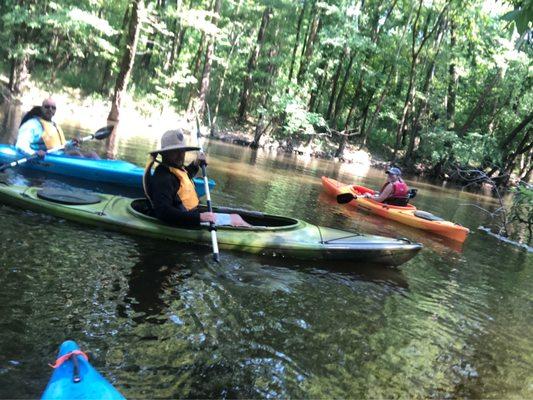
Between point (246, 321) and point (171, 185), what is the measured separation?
190 centimetres

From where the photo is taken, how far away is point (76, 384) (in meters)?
2.04

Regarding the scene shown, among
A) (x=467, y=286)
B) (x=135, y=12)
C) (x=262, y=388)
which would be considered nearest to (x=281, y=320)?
(x=262, y=388)

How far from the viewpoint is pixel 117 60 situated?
23.3m

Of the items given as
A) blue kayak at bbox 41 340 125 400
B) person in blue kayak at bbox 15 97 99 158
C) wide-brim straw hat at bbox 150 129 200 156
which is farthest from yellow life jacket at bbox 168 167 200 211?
blue kayak at bbox 41 340 125 400

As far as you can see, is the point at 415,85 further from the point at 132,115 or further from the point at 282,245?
the point at 282,245

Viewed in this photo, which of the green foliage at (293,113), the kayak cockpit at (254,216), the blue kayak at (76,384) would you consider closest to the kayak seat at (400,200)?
the kayak cockpit at (254,216)

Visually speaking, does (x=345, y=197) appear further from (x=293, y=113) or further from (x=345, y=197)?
(x=293, y=113)

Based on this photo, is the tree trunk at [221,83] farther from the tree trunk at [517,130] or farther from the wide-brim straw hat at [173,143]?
the wide-brim straw hat at [173,143]

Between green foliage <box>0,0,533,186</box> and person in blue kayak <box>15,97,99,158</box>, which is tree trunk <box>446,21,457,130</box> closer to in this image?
green foliage <box>0,0,533,186</box>

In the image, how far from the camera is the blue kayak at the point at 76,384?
1978 mm

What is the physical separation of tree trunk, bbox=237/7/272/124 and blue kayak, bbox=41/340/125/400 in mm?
23207

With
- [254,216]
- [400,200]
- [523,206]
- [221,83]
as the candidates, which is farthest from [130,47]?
[523,206]

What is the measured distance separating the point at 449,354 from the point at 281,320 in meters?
1.34

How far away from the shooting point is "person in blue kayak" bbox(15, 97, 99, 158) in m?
7.16
